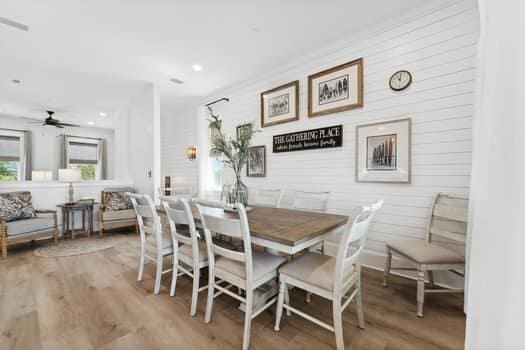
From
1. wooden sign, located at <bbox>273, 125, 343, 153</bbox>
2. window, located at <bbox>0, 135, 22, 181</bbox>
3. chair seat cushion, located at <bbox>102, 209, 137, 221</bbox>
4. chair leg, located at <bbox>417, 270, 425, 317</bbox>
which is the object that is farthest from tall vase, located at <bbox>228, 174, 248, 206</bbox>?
window, located at <bbox>0, 135, 22, 181</bbox>

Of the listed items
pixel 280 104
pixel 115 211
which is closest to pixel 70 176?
pixel 115 211

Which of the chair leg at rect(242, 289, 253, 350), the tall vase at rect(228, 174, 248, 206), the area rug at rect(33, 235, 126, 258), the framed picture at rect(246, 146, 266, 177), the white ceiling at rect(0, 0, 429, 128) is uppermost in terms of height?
the white ceiling at rect(0, 0, 429, 128)

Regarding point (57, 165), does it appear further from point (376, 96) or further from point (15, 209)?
point (376, 96)

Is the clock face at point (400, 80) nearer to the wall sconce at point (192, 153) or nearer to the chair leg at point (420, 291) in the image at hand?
the chair leg at point (420, 291)

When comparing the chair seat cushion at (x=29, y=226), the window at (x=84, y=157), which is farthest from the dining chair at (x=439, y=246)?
the window at (x=84, y=157)

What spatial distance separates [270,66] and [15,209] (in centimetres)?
457

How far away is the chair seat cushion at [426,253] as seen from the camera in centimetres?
171

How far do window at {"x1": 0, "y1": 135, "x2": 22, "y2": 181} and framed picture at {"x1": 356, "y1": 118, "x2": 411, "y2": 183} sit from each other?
8888mm

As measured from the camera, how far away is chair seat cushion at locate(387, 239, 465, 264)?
5.62ft

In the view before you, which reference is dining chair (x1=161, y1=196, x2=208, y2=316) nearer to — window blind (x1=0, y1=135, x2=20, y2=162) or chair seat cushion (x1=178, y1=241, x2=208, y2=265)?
chair seat cushion (x1=178, y1=241, x2=208, y2=265)

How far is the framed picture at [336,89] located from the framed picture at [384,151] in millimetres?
397

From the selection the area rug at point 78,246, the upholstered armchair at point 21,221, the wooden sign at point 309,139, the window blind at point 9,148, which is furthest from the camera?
the window blind at point 9,148

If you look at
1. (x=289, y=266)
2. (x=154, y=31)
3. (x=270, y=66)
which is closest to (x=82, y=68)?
(x=154, y=31)

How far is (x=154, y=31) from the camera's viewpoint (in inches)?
102
